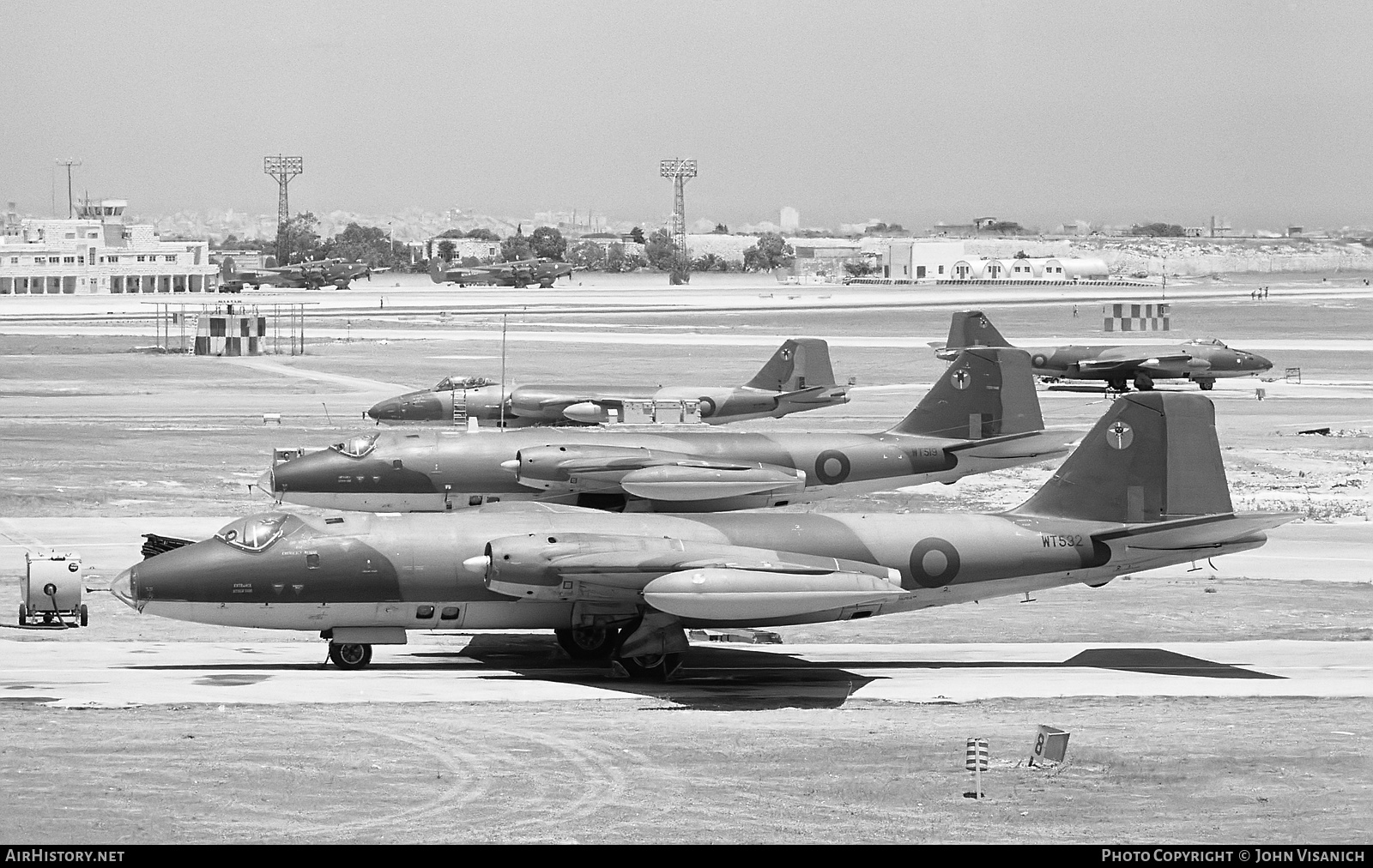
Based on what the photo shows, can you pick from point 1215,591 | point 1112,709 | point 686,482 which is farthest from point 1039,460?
point 1112,709

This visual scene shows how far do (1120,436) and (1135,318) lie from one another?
4218 inches

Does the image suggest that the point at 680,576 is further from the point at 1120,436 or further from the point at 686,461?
the point at 686,461

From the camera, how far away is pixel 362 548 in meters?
28.5

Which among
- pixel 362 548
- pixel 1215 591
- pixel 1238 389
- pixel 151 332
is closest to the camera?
pixel 362 548

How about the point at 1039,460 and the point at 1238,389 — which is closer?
the point at 1039,460

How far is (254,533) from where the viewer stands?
28.5m

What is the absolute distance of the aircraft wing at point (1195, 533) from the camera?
3028 centimetres

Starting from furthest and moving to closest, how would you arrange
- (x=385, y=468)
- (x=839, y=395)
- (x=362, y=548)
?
1. (x=839, y=395)
2. (x=385, y=468)
3. (x=362, y=548)

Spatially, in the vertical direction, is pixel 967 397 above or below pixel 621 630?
above

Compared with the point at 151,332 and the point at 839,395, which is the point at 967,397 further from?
the point at 151,332

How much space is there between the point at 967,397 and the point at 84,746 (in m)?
26.9

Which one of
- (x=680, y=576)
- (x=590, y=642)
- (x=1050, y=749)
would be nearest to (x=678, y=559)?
(x=680, y=576)

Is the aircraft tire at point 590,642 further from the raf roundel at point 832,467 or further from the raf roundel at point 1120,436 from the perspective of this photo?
the raf roundel at point 832,467

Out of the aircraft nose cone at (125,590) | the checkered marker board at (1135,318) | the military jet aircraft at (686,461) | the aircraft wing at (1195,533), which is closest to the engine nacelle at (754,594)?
the aircraft wing at (1195,533)
